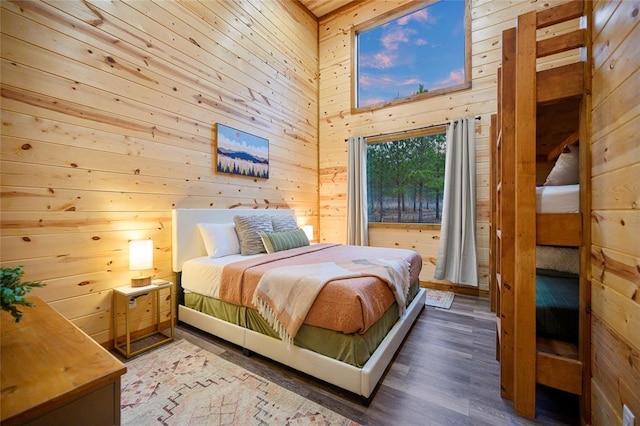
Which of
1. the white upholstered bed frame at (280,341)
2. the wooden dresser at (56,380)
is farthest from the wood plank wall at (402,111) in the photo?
the wooden dresser at (56,380)

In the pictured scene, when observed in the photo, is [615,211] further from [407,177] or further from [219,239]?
[407,177]

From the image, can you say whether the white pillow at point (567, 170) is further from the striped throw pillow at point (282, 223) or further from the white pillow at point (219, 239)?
the white pillow at point (219, 239)

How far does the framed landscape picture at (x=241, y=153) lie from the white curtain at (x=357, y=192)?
4.52ft

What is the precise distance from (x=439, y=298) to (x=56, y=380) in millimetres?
3374

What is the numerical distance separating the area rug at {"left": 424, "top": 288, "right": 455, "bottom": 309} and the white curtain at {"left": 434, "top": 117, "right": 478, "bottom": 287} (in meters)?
0.19

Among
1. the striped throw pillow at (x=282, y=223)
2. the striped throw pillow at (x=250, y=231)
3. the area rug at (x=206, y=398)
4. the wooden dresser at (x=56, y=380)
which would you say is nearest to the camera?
the wooden dresser at (x=56, y=380)

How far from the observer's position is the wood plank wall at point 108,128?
1712mm

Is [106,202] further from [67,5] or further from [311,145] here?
[311,145]

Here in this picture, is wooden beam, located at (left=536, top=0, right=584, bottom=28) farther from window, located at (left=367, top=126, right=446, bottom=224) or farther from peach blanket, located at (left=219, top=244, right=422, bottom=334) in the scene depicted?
window, located at (left=367, top=126, right=446, bottom=224)

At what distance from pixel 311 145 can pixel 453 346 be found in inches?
139

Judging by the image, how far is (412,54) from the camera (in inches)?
159

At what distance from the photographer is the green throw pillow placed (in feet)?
8.98

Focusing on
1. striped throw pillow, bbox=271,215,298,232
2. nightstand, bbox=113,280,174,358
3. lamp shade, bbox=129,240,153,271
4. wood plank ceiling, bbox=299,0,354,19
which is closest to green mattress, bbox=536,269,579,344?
striped throw pillow, bbox=271,215,298,232

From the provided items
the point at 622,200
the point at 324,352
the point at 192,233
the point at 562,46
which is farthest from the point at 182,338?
the point at 562,46
